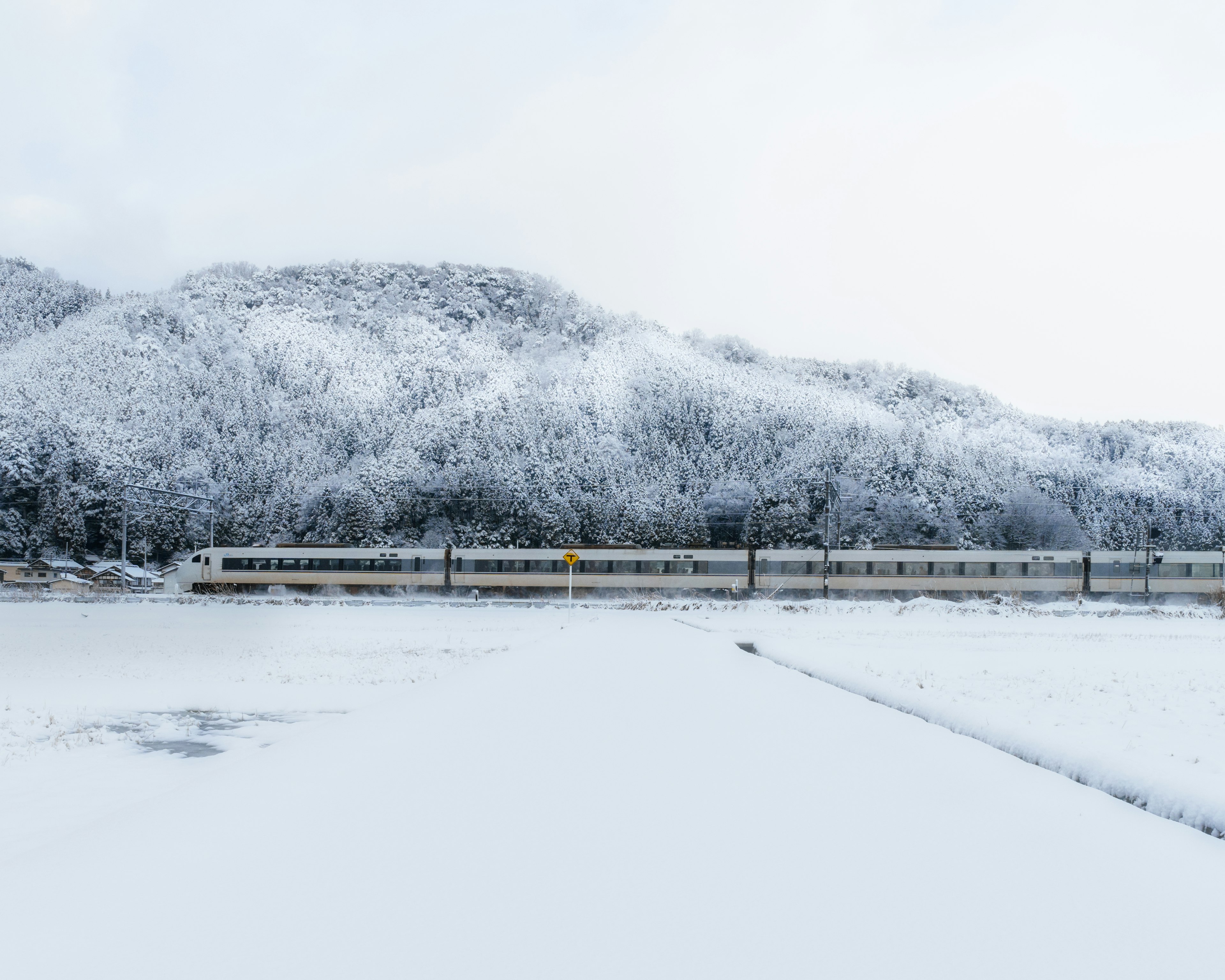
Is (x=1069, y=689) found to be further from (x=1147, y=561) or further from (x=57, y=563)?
(x=57, y=563)

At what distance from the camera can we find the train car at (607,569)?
48.9 m

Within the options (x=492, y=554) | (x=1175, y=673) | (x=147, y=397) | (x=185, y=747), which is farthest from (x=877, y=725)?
(x=147, y=397)

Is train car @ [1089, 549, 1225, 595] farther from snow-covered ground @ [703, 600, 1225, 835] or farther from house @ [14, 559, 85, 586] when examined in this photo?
house @ [14, 559, 85, 586]

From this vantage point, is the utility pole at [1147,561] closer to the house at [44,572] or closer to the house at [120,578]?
the house at [120,578]

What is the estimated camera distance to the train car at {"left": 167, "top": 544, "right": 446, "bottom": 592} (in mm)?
49594

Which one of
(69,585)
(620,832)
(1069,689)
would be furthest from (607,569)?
(69,585)

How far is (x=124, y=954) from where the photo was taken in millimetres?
2475

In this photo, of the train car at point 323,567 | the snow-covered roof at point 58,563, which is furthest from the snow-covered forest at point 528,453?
the train car at point 323,567

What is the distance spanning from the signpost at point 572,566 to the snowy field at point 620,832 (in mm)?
23283

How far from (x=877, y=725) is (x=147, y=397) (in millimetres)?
132150

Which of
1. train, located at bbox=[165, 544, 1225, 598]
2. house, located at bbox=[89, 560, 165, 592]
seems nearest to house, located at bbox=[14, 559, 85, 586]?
house, located at bbox=[89, 560, 165, 592]

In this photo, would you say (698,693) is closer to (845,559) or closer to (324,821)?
(324,821)

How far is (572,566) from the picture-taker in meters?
44.9

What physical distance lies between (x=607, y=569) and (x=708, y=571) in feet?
19.9
